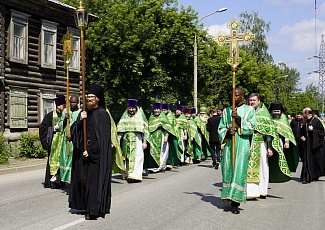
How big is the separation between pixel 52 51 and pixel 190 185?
1456cm

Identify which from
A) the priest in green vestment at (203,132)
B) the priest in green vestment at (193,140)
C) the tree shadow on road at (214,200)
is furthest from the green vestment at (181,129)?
the tree shadow on road at (214,200)

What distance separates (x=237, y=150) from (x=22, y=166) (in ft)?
29.6

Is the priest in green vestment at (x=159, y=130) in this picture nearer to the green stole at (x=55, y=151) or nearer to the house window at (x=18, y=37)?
the green stole at (x=55, y=151)

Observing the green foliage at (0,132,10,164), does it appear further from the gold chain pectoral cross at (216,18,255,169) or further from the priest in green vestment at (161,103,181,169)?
the gold chain pectoral cross at (216,18,255,169)

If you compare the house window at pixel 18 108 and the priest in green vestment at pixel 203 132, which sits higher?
the house window at pixel 18 108

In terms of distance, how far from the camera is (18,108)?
72.6 ft

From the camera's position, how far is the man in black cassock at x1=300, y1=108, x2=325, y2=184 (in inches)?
529

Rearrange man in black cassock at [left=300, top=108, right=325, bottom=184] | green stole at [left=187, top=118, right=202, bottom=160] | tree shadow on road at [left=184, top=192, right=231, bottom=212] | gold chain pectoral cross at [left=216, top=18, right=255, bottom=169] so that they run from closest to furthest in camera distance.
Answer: gold chain pectoral cross at [left=216, top=18, right=255, bottom=169], tree shadow on road at [left=184, top=192, right=231, bottom=212], man in black cassock at [left=300, top=108, right=325, bottom=184], green stole at [left=187, top=118, right=202, bottom=160]

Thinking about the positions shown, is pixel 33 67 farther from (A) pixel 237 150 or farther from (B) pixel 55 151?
(A) pixel 237 150

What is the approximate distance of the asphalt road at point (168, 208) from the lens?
24.4ft

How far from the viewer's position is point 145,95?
3819 cm

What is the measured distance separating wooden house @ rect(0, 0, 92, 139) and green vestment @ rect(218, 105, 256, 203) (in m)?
14.5

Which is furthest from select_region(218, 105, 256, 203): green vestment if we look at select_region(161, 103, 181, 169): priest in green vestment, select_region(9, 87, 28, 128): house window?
select_region(9, 87, 28, 128): house window

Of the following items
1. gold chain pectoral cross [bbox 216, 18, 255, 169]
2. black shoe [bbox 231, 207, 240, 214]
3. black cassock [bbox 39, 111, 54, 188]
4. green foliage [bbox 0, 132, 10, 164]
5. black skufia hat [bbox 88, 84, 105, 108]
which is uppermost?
gold chain pectoral cross [bbox 216, 18, 255, 169]
